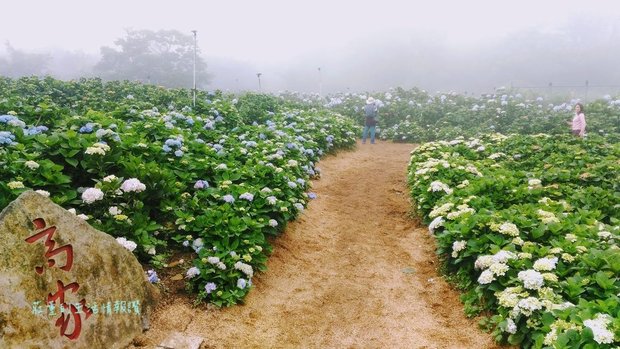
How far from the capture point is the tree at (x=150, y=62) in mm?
40781

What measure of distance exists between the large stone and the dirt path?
563 millimetres

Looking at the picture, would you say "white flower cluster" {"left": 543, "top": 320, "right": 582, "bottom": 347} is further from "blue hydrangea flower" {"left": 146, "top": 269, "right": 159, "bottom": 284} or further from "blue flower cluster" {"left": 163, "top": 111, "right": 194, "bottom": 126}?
"blue flower cluster" {"left": 163, "top": 111, "right": 194, "bottom": 126}

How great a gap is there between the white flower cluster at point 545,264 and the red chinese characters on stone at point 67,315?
4.27 meters

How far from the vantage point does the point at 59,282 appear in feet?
11.2

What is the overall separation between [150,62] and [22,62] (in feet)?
43.4

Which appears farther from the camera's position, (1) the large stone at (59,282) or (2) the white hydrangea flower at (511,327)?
(2) the white hydrangea flower at (511,327)

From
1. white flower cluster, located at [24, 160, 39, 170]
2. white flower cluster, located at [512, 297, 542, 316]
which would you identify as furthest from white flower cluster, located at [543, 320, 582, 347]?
white flower cluster, located at [24, 160, 39, 170]

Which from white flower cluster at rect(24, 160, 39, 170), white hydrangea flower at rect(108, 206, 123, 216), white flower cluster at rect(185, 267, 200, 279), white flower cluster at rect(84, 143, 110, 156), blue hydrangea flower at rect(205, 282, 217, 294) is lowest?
blue hydrangea flower at rect(205, 282, 217, 294)

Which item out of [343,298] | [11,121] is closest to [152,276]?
[343,298]

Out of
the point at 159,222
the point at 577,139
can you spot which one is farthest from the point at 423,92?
the point at 159,222

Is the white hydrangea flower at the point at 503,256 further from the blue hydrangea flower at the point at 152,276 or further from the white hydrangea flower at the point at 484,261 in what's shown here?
the blue hydrangea flower at the point at 152,276

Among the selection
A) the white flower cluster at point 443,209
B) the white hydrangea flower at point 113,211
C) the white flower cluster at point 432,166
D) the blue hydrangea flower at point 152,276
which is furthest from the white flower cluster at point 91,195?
the white flower cluster at point 432,166

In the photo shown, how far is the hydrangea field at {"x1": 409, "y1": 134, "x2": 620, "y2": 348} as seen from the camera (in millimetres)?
3941

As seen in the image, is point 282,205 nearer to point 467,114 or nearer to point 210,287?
point 210,287
